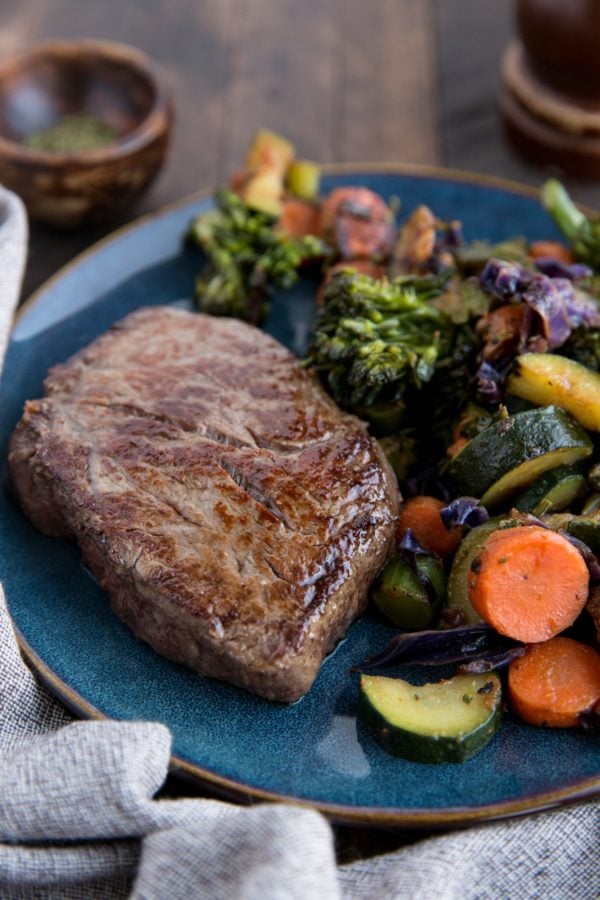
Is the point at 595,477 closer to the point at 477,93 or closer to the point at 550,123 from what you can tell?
the point at 550,123

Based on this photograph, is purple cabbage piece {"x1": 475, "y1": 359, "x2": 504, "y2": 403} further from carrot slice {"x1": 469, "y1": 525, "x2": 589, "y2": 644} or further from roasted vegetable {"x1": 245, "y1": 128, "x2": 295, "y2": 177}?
roasted vegetable {"x1": 245, "y1": 128, "x2": 295, "y2": 177}

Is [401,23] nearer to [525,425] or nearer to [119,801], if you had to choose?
[525,425]

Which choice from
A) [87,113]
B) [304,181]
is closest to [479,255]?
[304,181]

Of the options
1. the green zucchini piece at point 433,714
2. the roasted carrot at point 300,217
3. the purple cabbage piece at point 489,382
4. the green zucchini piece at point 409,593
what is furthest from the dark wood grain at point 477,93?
the green zucchini piece at point 433,714

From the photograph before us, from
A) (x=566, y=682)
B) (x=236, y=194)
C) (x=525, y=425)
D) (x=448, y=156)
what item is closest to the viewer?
(x=566, y=682)

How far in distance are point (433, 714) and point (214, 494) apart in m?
1.23

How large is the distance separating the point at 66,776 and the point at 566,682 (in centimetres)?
188

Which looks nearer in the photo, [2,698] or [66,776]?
[66,776]

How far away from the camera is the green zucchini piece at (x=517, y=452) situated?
4.26 metres

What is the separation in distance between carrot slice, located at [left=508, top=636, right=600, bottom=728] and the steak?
2.38ft

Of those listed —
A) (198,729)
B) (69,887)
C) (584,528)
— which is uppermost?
(584,528)

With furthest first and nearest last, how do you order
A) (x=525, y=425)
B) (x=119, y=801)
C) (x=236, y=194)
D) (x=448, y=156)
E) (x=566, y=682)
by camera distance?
(x=448, y=156) < (x=236, y=194) < (x=525, y=425) < (x=566, y=682) < (x=119, y=801)

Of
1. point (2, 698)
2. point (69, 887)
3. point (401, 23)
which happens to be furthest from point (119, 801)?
point (401, 23)

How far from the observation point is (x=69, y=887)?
364cm
